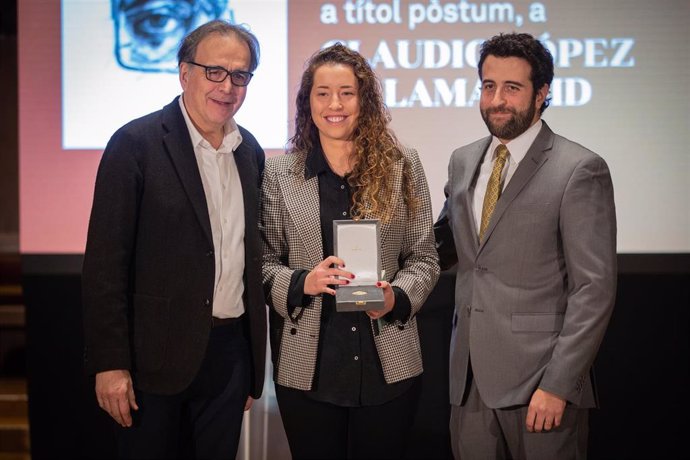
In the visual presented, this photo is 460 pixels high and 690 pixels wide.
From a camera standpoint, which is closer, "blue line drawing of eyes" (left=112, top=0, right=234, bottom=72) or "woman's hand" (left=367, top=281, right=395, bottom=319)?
"woman's hand" (left=367, top=281, right=395, bottom=319)

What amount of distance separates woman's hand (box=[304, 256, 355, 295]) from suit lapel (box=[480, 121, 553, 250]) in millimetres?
479

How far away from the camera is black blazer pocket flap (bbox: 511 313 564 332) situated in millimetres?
2230

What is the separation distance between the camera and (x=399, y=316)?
223 cm

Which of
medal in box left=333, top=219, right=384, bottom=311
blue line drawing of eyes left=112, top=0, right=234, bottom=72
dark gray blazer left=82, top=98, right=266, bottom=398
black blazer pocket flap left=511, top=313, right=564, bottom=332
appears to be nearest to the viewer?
dark gray blazer left=82, top=98, right=266, bottom=398

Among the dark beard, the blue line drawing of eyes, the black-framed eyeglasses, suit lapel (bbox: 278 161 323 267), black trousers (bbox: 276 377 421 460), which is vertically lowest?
black trousers (bbox: 276 377 421 460)

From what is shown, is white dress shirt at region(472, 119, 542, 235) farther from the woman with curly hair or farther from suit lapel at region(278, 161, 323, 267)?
suit lapel at region(278, 161, 323, 267)

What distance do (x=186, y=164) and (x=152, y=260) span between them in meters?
0.30

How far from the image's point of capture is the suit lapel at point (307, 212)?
2.26m

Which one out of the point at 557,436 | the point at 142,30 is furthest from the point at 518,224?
the point at 142,30

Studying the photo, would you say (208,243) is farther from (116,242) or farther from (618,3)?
(618,3)

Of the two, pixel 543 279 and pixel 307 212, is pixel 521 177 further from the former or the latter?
pixel 307 212

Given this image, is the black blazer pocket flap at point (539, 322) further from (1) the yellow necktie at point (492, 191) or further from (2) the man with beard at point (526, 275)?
(1) the yellow necktie at point (492, 191)

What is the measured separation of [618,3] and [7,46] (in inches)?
172

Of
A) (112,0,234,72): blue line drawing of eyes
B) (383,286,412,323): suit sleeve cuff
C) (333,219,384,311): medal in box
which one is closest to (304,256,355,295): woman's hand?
(333,219,384,311): medal in box
